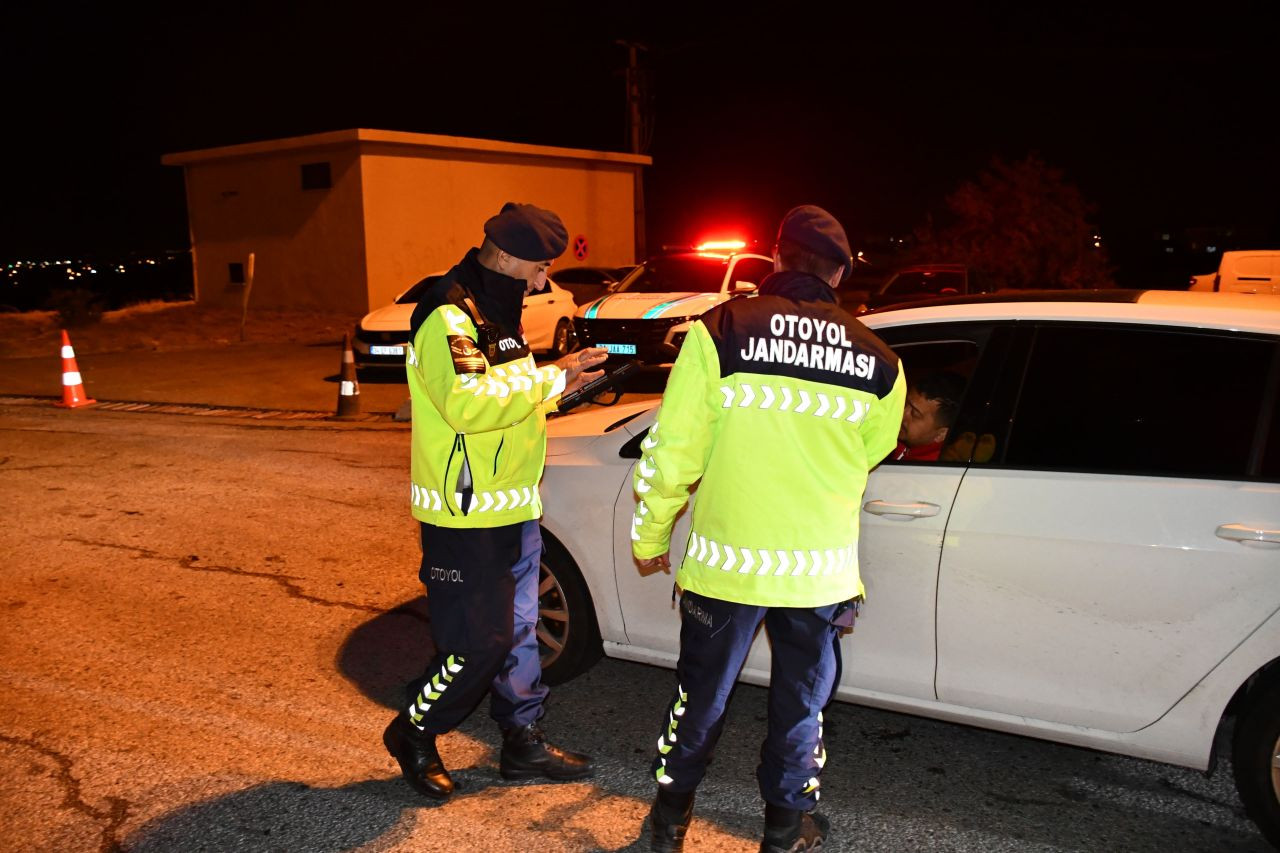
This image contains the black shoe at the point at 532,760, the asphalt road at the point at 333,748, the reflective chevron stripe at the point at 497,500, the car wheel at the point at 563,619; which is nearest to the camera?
the reflective chevron stripe at the point at 497,500

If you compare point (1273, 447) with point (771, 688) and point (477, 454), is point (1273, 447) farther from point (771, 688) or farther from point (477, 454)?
point (477, 454)

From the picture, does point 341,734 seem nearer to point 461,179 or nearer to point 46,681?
point 46,681

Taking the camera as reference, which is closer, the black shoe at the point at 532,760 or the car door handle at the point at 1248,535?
the car door handle at the point at 1248,535

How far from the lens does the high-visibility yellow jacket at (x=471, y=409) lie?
3012 millimetres

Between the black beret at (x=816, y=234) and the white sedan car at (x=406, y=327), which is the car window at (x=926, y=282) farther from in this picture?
the black beret at (x=816, y=234)

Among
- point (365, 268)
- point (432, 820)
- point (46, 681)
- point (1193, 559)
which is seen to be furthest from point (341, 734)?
point (365, 268)

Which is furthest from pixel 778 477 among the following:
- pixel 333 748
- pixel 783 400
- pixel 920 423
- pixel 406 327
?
pixel 406 327

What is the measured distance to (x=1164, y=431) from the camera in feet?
10.3

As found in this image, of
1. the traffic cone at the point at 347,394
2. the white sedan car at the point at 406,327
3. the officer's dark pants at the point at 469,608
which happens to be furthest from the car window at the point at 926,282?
the officer's dark pants at the point at 469,608

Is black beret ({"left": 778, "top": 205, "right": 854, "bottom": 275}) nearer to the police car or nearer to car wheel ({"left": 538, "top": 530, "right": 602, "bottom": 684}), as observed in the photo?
car wheel ({"left": 538, "top": 530, "right": 602, "bottom": 684})

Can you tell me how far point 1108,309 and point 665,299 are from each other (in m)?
9.76

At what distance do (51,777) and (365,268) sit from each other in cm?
2033

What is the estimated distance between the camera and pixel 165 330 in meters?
21.0

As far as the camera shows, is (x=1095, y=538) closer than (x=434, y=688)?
Yes
